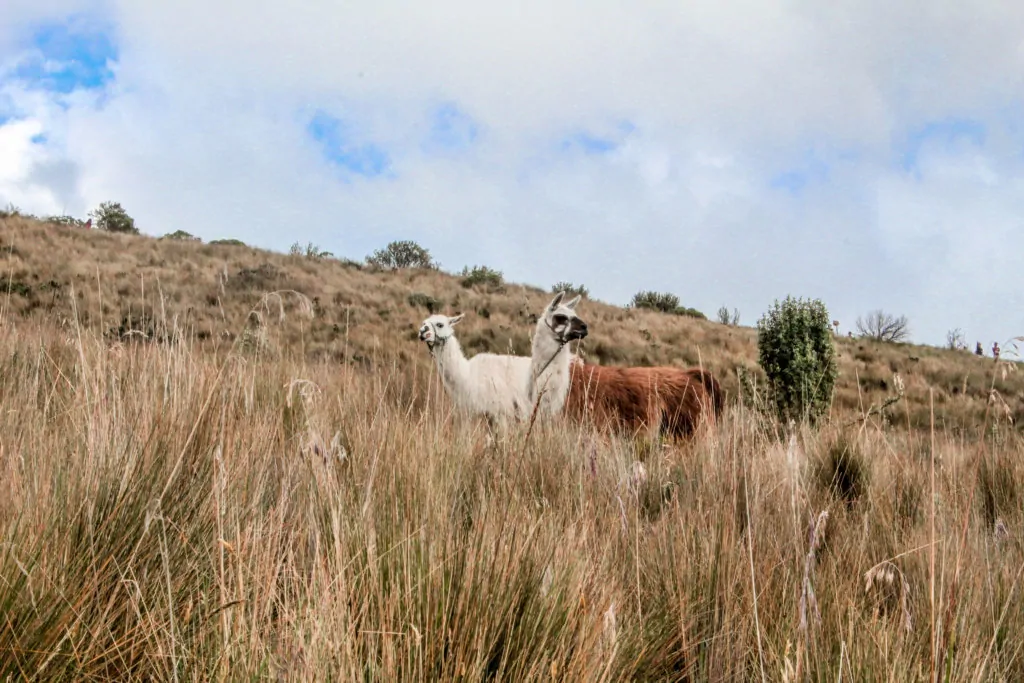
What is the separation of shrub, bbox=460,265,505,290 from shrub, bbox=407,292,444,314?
453 cm

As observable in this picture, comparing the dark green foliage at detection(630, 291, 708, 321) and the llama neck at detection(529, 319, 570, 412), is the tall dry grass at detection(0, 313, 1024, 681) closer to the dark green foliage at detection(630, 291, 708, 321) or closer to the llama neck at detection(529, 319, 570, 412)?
the llama neck at detection(529, 319, 570, 412)

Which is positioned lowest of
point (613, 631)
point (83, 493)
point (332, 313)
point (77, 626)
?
point (77, 626)

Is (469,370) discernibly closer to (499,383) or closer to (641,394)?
(499,383)

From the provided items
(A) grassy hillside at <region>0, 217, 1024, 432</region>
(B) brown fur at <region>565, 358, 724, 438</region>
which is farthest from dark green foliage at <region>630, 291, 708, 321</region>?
(B) brown fur at <region>565, 358, 724, 438</region>

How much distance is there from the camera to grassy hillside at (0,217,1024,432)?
1669 cm

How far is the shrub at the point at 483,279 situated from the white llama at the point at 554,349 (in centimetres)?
2023

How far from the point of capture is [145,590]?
1842 mm

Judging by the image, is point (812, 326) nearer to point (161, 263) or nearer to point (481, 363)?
point (481, 363)

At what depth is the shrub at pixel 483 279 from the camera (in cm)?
2788

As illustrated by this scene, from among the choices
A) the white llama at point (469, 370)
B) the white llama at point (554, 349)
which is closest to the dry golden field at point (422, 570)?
the white llama at point (554, 349)

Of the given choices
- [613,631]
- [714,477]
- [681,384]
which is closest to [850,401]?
[681,384]

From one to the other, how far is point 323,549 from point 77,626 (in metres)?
0.62

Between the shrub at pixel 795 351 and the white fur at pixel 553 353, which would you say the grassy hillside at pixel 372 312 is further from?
the white fur at pixel 553 353

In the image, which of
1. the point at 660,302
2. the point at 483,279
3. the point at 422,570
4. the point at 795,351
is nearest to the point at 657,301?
the point at 660,302
